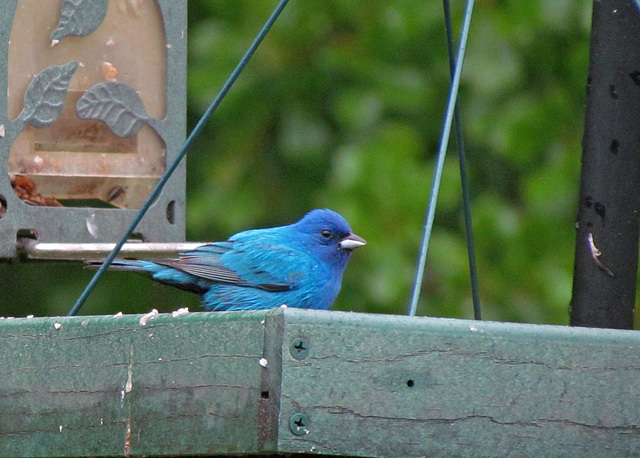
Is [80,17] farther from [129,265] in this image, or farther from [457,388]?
[457,388]

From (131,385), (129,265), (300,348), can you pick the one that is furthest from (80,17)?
(300,348)

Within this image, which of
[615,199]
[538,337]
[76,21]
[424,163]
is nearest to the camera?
[538,337]

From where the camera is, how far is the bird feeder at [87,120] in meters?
3.53

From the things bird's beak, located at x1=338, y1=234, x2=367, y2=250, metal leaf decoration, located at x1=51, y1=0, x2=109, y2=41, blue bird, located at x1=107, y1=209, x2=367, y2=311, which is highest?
metal leaf decoration, located at x1=51, y1=0, x2=109, y2=41

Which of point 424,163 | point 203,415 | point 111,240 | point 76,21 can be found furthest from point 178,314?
point 424,163

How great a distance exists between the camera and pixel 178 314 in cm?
191

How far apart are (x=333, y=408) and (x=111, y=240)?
2.17 m

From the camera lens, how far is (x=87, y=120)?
375cm

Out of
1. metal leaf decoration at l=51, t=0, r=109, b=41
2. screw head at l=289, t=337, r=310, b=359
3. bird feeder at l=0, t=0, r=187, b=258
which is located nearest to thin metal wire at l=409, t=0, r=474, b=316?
screw head at l=289, t=337, r=310, b=359

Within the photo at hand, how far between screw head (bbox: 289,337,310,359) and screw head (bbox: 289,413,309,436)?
0.09 m

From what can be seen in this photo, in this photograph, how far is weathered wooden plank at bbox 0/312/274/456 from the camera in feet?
5.71

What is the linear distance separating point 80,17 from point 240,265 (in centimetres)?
108

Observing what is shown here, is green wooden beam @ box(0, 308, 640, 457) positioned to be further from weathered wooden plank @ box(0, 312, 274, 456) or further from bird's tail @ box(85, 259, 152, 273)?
bird's tail @ box(85, 259, 152, 273)

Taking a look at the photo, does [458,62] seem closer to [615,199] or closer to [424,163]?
[615,199]
